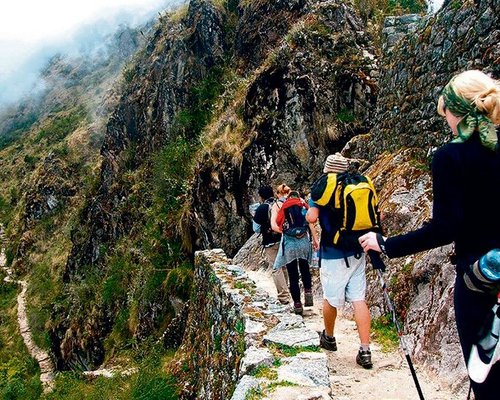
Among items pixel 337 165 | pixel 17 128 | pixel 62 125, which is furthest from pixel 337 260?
pixel 17 128

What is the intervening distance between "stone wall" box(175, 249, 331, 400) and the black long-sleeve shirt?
192cm

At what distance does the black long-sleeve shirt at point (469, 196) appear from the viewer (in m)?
2.02

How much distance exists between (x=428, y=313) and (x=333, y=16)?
1295 centimetres

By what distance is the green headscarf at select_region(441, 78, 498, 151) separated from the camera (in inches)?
80.4

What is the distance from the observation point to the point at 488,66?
20.7 ft

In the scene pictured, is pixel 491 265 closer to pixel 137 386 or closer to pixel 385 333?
pixel 385 333

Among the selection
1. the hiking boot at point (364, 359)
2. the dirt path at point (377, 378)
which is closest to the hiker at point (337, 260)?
the hiking boot at point (364, 359)

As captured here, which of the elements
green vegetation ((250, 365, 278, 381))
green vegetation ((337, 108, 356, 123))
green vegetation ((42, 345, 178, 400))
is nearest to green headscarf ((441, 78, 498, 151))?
green vegetation ((250, 365, 278, 381))

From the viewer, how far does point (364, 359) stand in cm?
465

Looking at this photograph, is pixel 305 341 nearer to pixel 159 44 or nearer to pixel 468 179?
pixel 468 179

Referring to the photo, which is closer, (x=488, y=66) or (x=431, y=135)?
(x=488, y=66)

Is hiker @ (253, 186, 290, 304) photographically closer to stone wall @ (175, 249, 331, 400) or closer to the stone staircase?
stone wall @ (175, 249, 331, 400)

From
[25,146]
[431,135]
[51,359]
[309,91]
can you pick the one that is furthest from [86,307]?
[25,146]

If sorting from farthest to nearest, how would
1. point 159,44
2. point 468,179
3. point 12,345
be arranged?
point 12,345, point 159,44, point 468,179
